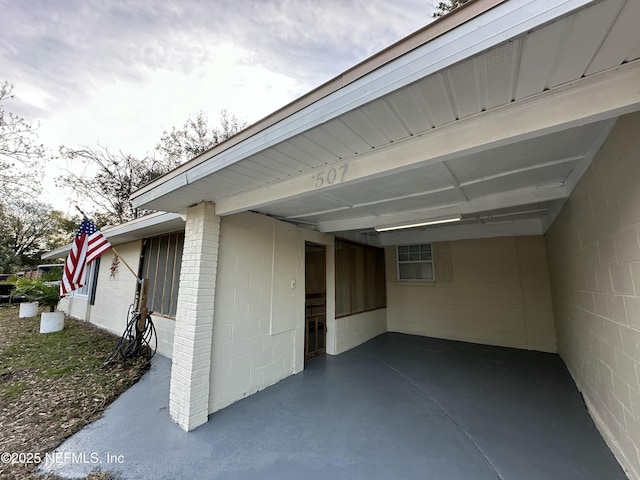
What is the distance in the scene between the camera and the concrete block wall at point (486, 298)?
5.69 meters

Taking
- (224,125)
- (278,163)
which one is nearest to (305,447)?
(278,163)

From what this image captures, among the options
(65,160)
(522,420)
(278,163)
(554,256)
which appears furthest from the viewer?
(65,160)

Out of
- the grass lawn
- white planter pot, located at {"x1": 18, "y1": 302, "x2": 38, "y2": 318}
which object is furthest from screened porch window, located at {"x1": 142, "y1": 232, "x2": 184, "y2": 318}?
white planter pot, located at {"x1": 18, "y1": 302, "x2": 38, "y2": 318}

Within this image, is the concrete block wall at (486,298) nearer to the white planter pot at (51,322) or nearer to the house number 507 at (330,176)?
the house number 507 at (330,176)

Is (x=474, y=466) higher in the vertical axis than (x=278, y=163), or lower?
lower

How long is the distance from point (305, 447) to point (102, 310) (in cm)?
826

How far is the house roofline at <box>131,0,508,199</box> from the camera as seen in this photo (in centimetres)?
103

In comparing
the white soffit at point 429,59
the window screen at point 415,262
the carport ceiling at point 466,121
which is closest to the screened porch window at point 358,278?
the window screen at point 415,262

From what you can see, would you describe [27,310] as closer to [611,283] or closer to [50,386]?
[50,386]

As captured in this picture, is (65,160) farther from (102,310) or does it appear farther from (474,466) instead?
(474,466)

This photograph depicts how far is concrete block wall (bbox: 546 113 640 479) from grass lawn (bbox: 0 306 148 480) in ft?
14.2

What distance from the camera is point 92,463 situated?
7.52ft

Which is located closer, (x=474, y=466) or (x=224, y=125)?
(x=474, y=466)

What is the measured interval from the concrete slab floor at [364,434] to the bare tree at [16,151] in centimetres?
928
